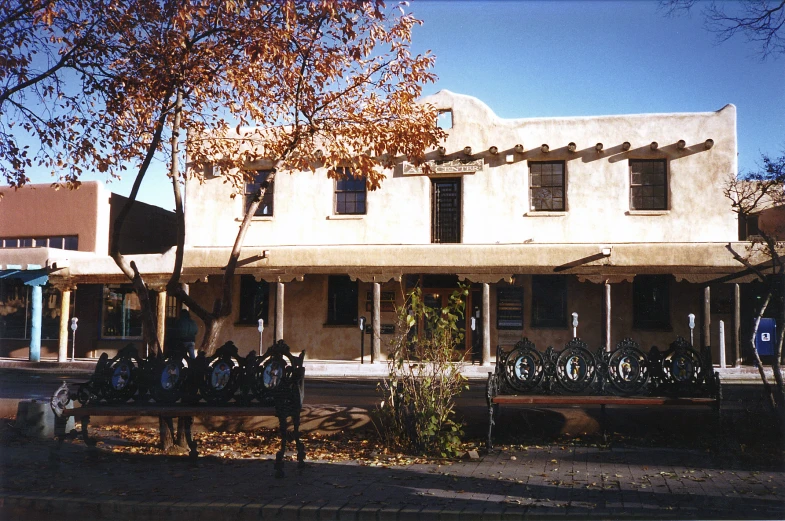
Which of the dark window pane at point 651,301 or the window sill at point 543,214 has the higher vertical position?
the window sill at point 543,214

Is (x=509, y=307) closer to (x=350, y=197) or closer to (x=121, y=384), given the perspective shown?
(x=350, y=197)

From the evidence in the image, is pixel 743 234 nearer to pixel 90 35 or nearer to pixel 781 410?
pixel 781 410

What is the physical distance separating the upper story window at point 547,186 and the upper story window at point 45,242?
1539 cm

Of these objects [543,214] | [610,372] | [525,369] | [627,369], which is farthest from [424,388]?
[543,214]

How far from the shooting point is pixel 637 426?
8.59 meters

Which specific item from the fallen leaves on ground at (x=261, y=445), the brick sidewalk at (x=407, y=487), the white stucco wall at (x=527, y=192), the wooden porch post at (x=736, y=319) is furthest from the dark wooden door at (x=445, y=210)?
the brick sidewalk at (x=407, y=487)

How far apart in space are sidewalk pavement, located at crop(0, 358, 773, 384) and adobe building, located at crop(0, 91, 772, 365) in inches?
43.8

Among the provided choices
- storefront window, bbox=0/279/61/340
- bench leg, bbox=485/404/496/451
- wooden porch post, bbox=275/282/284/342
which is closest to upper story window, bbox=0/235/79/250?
storefront window, bbox=0/279/61/340

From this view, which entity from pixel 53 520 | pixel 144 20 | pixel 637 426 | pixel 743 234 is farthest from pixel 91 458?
pixel 743 234

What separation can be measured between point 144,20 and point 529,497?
257 inches

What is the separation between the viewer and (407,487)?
21.1 feet

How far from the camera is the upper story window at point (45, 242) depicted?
2670 cm

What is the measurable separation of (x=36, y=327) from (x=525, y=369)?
2035 centimetres

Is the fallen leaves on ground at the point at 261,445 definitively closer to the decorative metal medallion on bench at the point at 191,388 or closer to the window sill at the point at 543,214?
the decorative metal medallion on bench at the point at 191,388
